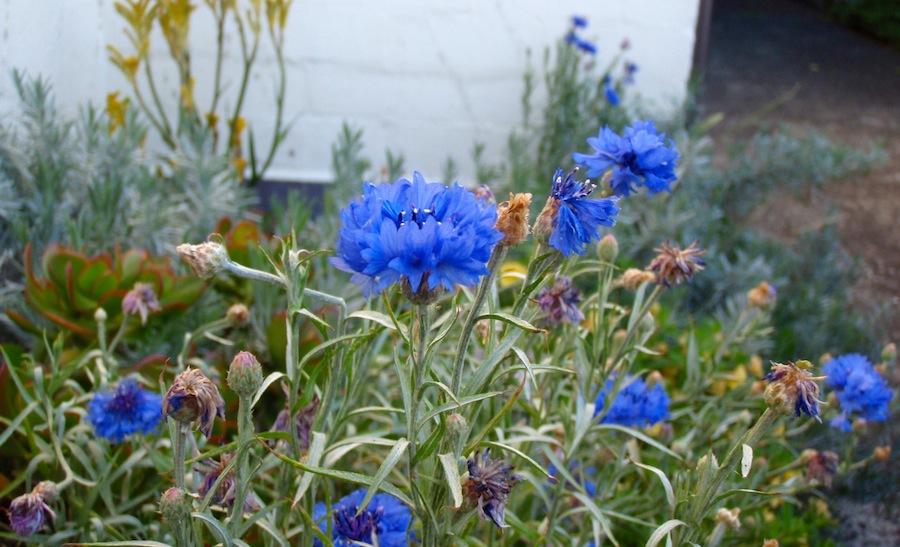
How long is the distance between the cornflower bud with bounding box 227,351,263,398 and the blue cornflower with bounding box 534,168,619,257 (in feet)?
1.16

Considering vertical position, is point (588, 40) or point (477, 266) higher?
point (588, 40)

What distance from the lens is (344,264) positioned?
891 mm

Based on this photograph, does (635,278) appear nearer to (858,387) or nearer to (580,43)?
(858,387)

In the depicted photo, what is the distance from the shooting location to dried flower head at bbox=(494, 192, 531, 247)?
927mm

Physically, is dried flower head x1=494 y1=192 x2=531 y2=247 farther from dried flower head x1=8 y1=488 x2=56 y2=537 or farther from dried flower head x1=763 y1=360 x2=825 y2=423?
dried flower head x1=8 y1=488 x2=56 y2=537

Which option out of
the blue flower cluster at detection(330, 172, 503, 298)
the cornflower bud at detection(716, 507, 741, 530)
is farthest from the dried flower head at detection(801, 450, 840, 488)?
the blue flower cluster at detection(330, 172, 503, 298)

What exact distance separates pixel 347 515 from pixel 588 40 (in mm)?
2538

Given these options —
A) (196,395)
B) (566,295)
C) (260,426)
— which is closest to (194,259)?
(196,395)

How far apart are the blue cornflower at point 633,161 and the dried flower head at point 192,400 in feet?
1.93

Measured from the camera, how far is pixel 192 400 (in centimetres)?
93

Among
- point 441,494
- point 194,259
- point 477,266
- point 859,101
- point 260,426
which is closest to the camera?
point 477,266

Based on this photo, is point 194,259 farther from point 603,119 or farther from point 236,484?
point 603,119

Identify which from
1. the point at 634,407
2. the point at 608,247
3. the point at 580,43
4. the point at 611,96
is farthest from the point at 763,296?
the point at 580,43

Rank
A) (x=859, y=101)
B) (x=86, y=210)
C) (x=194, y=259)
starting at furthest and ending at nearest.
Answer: (x=859, y=101), (x=86, y=210), (x=194, y=259)
